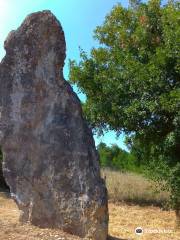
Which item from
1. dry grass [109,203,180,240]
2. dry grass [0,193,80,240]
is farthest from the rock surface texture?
dry grass [109,203,180,240]

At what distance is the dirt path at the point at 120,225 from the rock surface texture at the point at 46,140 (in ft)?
1.10

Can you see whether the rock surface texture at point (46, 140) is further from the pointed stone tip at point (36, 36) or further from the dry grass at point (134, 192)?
the dry grass at point (134, 192)

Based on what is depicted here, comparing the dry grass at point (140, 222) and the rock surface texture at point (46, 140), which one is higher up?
the rock surface texture at point (46, 140)

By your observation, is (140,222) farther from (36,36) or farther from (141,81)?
(36,36)

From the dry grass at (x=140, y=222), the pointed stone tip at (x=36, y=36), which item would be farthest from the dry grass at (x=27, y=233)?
the pointed stone tip at (x=36, y=36)

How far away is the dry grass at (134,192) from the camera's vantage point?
19.3 metres

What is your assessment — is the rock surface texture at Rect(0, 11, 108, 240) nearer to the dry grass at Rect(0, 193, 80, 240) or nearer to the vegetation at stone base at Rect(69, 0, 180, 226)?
the dry grass at Rect(0, 193, 80, 240)

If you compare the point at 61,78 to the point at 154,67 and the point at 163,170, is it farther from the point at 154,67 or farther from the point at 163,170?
the point at 163,170

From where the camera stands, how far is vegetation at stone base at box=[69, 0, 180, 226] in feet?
42.8

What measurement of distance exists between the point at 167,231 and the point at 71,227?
424 centimetres

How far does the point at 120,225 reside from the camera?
12570 millimetres

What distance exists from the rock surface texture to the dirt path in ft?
1.10

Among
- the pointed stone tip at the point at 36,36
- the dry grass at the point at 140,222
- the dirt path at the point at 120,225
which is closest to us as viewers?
the dirt path at the point at 120,225

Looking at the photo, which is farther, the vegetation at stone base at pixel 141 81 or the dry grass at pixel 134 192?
the dry grass at pixel 134 192
